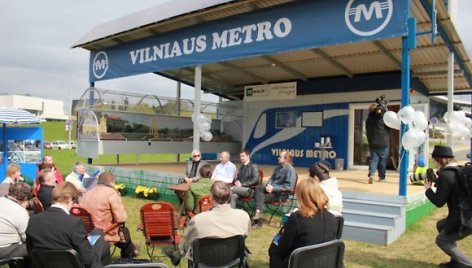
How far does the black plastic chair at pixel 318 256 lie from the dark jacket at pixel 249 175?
393 centimetres

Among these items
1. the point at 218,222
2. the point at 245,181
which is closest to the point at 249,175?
the point at 245,181

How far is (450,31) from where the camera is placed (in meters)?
7.88

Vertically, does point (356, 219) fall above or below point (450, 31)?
below

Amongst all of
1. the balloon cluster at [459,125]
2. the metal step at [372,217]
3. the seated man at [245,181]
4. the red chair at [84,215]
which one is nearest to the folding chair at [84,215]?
the red chair at [84,215]

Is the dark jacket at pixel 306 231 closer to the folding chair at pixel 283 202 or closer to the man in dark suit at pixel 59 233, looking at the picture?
the man in dark suit at pixel 59 233

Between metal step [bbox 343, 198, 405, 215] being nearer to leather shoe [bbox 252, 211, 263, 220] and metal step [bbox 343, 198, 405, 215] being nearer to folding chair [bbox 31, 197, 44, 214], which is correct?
leather shoe [bbox 252, 211, 263, 220]

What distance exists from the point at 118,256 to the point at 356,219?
10.6 feet

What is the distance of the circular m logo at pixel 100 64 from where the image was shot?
35.1ft

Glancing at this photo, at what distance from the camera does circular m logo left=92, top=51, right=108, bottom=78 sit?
10.7m

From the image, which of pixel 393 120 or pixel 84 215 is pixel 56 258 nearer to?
pixel 84 215

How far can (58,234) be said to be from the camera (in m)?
2.76

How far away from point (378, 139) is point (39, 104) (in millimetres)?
94130

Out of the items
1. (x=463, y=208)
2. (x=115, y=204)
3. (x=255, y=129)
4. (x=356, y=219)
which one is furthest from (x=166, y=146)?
(x=463, y=208)

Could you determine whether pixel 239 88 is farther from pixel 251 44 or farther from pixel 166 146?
pixel 251 44
